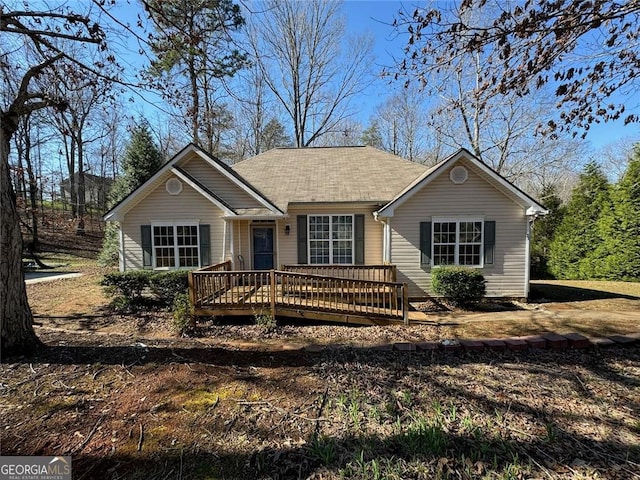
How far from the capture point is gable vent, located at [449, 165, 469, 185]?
32.9 ft

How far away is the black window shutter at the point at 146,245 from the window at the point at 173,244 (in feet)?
0.52

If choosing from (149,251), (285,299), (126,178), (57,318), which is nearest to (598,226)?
(285,299)

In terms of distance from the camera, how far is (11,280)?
4453 millimetres

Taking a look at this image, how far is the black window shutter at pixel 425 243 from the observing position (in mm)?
10266

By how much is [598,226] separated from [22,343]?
20.2 m

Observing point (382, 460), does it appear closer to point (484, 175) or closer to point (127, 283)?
point (127, 283)

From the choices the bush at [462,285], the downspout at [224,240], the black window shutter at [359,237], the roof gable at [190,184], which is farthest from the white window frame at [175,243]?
the bush at [462,285]

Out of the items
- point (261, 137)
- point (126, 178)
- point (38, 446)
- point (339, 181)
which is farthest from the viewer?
point (261, 137)

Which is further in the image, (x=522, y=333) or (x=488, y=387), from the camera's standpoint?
(x=522, y=333)

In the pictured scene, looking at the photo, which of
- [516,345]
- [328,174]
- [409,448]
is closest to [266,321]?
[516,345]

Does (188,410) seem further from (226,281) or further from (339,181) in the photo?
(339,181)

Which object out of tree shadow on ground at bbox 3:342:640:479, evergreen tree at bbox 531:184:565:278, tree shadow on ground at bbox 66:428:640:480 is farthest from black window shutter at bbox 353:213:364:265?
Answer: evergreen tree at bbox 531:184:565:278

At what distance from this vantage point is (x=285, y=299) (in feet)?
26.7

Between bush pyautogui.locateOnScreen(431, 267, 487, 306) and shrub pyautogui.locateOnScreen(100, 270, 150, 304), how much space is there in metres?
9.08
